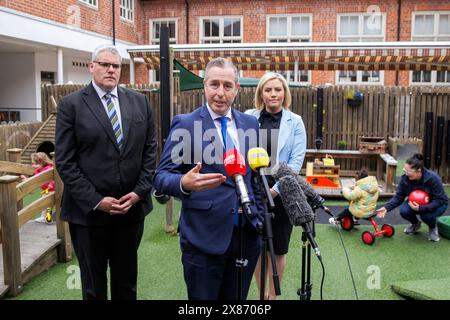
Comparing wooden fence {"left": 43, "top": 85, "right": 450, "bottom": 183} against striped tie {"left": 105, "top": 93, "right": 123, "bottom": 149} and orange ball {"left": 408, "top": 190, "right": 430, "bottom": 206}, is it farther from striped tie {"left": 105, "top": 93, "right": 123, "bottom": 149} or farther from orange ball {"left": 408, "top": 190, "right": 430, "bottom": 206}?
striped tie {"left": 105, "top": 93, "right": 123, "bottom": 149}

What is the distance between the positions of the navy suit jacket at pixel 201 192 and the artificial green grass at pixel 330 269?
197cm

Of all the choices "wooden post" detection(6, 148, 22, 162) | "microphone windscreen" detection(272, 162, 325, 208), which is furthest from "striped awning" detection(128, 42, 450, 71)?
"microphone windscreen" detection(272, 162, 325, 208)

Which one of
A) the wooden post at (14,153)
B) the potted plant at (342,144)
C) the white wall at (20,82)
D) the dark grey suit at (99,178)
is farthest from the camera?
the white wall at (20,82)

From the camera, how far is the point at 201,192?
240 cm

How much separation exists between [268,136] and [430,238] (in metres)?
3.64

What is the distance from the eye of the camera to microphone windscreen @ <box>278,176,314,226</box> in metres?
2.46

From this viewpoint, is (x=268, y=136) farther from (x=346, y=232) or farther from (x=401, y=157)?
(x=401, y=157)

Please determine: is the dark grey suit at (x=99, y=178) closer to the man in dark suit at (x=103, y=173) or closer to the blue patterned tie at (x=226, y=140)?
the man in dark suit at (x=103, y=173)

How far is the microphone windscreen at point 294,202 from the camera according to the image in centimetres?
246

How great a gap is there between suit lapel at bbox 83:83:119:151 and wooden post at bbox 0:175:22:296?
1.58m

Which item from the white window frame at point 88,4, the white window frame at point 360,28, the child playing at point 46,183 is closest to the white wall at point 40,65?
the white window frame at point 88,4

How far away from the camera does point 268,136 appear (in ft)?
11.3

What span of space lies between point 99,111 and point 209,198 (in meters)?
1.13
